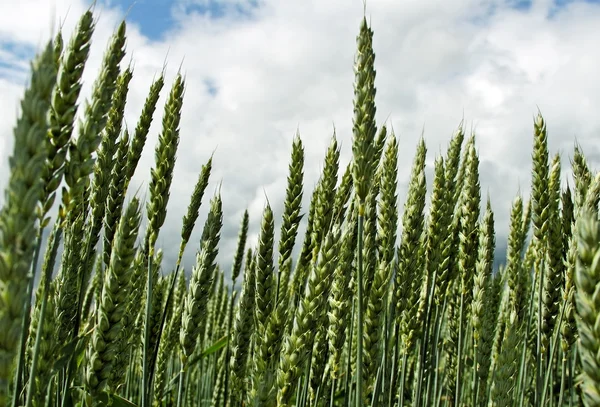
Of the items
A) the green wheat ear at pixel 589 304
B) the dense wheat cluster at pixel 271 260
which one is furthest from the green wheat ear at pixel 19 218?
the green wheat ear at pixel 589 304

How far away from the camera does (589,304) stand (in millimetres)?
1551

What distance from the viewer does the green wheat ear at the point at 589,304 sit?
1.52m

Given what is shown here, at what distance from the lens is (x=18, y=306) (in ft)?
4.23

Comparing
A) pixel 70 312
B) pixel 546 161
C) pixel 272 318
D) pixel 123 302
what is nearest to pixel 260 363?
pixel 272 318

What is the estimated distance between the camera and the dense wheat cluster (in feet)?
5.15

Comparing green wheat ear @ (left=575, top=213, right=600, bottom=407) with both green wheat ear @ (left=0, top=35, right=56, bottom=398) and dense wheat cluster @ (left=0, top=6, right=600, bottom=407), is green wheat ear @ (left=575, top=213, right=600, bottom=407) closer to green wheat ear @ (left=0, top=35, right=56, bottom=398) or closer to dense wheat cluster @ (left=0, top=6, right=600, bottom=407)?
dense wheat cluster @ (left=0, top=6, right=600, bottom=407)

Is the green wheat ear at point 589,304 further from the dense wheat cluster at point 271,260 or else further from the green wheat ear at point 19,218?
the green wheat ear at point 19,218

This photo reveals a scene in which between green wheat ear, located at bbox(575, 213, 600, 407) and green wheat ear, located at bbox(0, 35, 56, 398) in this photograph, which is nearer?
green wheat ear, located at bbox(0, 35, 56, 398)

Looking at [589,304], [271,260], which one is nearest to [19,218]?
[589,304]

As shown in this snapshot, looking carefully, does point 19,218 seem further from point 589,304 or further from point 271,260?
point 271,260

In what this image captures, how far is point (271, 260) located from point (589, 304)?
1.71 m

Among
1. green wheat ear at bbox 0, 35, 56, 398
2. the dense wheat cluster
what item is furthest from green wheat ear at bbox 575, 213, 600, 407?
green wheat ear at bbox 0, 35, 56, 398

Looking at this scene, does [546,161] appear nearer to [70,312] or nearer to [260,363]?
[260,363]

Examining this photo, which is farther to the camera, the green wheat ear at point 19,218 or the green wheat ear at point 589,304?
the green wheat ear at point 589,304
